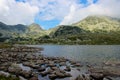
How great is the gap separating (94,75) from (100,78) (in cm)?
178

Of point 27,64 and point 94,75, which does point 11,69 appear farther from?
point 94,75

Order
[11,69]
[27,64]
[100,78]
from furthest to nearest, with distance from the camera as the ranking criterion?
[27,64]
[11,69]
[100,78]

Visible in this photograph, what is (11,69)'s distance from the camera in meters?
57.3

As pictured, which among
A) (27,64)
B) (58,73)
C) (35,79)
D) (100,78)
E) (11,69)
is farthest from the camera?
(27,64)

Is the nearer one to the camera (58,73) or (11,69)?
(58,73)

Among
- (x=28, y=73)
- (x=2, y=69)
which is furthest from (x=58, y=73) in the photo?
(x=2, y=69)

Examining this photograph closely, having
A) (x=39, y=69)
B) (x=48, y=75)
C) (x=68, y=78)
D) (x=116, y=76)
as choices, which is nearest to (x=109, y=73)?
(x=116, y=76)

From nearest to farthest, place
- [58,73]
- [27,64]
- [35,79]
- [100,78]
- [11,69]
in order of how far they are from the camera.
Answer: [35,79] < [100,78] < [58,73] < [11,69] < [27,64]

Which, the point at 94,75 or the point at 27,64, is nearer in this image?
the point at 94,75

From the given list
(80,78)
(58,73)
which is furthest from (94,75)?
(58,73)

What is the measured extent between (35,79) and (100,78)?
1616cm

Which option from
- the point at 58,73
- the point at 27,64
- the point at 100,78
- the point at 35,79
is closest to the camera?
the point at 35,79

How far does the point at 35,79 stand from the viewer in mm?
45594

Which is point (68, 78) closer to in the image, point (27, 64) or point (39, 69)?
point (39, 69)
